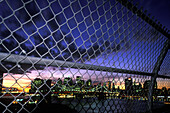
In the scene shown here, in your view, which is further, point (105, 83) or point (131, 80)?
point (131, 80)

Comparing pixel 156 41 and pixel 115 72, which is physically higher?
pixel 156 41

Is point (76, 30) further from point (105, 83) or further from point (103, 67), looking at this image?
point (105, 83)

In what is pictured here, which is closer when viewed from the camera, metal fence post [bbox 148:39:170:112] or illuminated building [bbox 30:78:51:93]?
illuminated building [bbox 30:78:51:93]

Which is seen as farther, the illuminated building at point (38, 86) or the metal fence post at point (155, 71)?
the metal fence post at point (155, 71)

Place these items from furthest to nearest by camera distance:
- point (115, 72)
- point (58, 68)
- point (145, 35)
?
point (145, 35)
point (115, 72)
point (58, 68)

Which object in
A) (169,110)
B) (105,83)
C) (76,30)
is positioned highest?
(76,30)

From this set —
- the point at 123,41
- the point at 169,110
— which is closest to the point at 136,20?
the point at 123,41

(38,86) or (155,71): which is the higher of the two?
(155,71)

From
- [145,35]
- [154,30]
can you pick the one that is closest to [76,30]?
[145,35]

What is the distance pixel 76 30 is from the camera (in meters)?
1.23

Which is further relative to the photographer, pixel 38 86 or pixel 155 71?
pixel 155 71

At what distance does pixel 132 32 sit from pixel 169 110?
2.07 metres

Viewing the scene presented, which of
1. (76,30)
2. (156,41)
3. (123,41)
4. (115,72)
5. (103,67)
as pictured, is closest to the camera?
Answer: (76,30)

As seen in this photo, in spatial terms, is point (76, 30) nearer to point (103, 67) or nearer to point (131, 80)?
point (103, 67)
